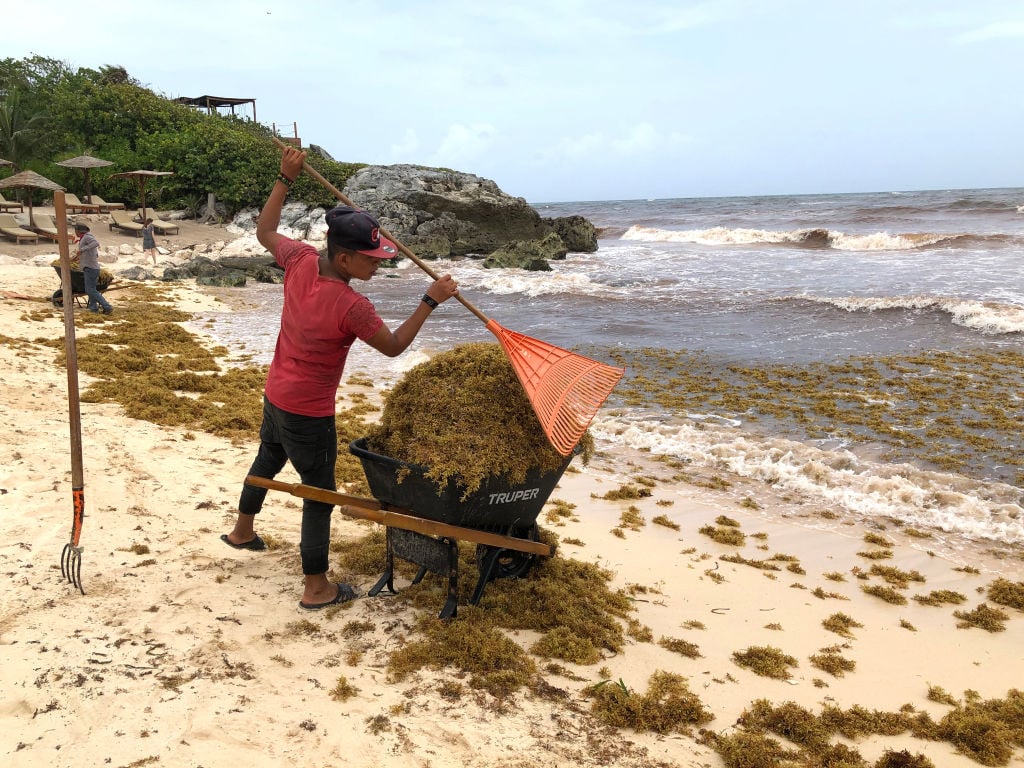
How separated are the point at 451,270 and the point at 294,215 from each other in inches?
306

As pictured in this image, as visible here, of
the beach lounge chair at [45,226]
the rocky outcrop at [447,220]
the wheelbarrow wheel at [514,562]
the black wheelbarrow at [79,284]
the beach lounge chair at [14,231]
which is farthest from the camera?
the rocky outcrop at [447,220]

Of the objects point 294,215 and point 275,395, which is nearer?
point 275,395

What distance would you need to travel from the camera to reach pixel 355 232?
2.86 m

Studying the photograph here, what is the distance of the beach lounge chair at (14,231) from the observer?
54.3ft

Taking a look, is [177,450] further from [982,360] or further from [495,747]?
[982,360]

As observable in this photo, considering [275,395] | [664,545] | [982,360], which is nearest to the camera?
[275,395]

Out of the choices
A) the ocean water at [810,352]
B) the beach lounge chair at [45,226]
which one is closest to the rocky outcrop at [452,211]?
the ocean water at [810,352]

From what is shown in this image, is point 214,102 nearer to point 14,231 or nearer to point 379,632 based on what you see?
point 14,231

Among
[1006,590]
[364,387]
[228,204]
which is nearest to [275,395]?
[1006,590]

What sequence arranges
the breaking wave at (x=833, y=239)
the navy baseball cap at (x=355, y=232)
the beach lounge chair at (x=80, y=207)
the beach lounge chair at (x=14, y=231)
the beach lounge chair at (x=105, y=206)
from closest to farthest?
the navy baseball cap at (x=355, y=232)
the beach lounge chair at (x=14, y=231)
the beach lounge chair at (x=80, y=207)
the beach lounge chair at (x=105, y=206)
the breaking wave at (x=833, y=239)

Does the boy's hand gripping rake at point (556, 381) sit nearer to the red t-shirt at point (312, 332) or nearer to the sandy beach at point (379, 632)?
the red t-shirt at point (312, 332)

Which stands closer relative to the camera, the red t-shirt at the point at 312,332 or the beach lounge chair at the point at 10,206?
the red t-shirt at the point at 312,332

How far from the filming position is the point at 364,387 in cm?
783

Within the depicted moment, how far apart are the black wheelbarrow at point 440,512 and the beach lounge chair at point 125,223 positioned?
2069 cm
